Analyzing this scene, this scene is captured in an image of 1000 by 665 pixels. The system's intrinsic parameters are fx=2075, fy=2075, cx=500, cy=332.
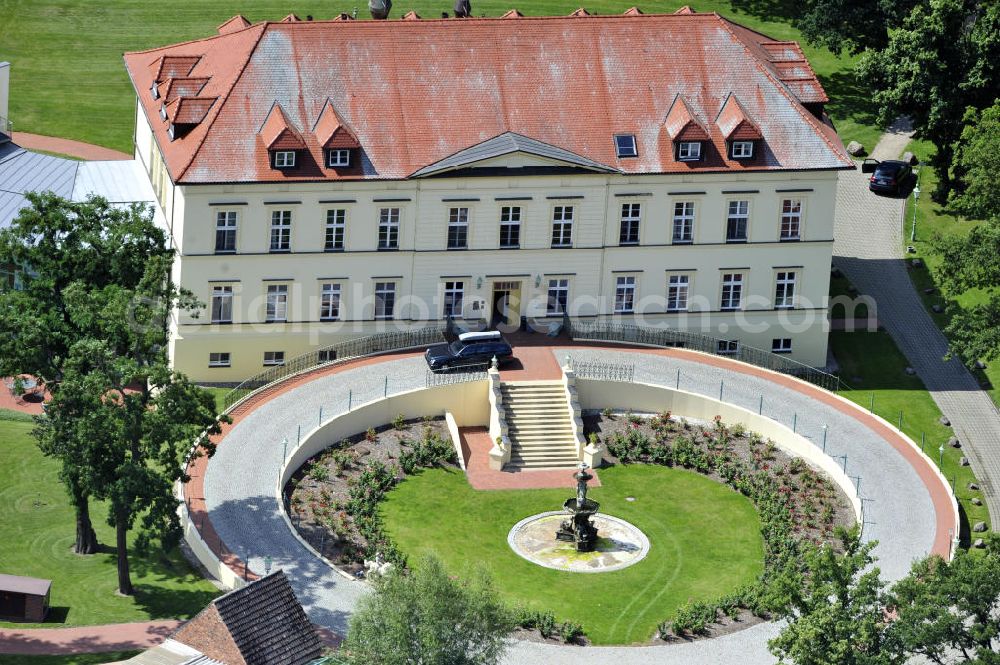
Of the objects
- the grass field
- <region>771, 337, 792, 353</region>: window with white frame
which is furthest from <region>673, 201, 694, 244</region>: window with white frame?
the grass field

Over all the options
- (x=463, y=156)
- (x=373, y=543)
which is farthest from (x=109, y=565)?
(x=463, y=156)

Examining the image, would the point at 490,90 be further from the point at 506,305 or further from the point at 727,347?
the point at 727,347

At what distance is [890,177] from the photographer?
116 metres

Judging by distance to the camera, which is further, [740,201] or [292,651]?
[740,201]

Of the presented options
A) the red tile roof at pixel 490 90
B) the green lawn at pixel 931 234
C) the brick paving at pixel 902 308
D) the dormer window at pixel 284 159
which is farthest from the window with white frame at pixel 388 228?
the green lawn at pixel 931 234

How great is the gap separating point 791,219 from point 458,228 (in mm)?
16330

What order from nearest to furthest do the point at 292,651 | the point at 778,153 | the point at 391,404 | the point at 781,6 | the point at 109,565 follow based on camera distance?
1. the point at 292,651
2. the point at 109,565
3. the point at 391,404
4. the point at 778,153
5. the point at 781,6

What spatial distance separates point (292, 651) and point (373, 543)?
11.5 metres

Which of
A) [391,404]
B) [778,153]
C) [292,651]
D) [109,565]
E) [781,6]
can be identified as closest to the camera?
[292,651]

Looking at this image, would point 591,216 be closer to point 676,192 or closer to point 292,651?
point 676,192

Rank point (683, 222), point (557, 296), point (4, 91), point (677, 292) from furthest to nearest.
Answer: point (4, 91) → point (677, 292) → point (557, 296) → point (683, 222)

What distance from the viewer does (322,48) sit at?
325 feet

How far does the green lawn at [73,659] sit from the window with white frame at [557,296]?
32.5 meters

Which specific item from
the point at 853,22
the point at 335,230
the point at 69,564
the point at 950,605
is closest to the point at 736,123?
the point at 335,230
